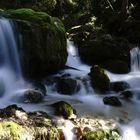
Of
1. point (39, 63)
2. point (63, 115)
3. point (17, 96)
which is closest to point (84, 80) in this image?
point (39, 63)

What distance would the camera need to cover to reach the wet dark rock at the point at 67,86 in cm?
1291

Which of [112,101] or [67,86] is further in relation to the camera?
[67,86]

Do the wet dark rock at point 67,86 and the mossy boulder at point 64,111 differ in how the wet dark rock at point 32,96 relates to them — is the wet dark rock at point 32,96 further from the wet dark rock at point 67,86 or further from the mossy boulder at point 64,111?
the mossy boulder at point 64,111

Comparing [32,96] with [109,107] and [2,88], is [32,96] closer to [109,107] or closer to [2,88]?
[2,88]

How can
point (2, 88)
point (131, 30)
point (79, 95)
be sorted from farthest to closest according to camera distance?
point (131, 30) < point (79, 95) < point (2, 88)

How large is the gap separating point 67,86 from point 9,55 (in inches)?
94.6

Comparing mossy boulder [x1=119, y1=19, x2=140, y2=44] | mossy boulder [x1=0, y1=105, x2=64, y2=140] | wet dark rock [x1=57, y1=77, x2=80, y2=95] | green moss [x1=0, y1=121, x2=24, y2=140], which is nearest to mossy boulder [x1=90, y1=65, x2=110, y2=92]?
wet dark rock [x1=57, y1=77, x2=80, y2=95]

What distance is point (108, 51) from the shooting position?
16.9 meters

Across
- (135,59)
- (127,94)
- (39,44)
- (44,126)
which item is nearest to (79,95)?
(127,94)

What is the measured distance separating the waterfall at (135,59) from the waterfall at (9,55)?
5907 millimetres

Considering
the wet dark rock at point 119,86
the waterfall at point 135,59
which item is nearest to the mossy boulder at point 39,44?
the wet dark rock at point 119,86

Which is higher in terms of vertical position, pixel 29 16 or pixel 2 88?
pixel 29 16

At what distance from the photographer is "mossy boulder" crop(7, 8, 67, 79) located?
13.7m

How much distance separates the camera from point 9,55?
13492 mm
